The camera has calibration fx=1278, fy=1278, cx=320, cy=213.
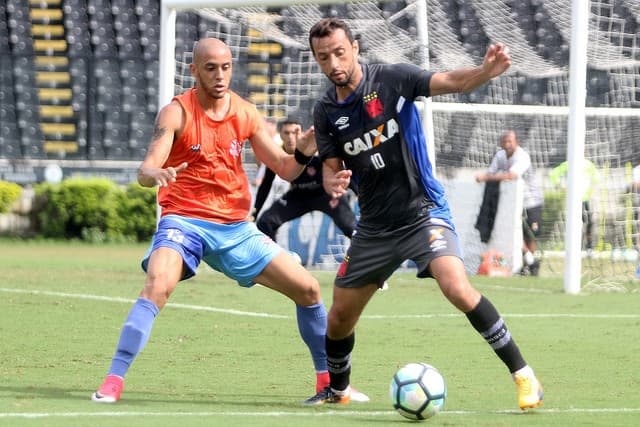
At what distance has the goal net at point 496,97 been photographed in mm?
16391

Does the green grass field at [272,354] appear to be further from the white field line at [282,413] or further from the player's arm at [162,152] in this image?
the player's arm at [162,152]

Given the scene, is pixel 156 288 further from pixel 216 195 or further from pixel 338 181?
pixel 338 181

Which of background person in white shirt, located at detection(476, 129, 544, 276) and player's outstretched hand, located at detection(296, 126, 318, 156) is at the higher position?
player's outstretched hand, located at detection(296, 126, 318, 156)

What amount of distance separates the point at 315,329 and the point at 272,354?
6.45 feet

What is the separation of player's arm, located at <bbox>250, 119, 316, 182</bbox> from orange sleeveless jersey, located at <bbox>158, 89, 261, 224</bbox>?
5.5 inches

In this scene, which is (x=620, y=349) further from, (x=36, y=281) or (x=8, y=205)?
(x=8, y=205)

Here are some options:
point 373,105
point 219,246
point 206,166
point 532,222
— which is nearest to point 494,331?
point 373,105

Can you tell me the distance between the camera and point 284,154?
7.95m

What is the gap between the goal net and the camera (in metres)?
16.4

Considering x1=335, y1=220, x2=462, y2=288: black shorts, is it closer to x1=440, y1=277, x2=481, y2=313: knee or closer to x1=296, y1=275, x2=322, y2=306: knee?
x1=440, y1=277, x2=481, y2=313: knee

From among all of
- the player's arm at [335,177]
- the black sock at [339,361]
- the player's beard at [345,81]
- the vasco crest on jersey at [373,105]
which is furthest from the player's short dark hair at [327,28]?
the black sock at [339,361]

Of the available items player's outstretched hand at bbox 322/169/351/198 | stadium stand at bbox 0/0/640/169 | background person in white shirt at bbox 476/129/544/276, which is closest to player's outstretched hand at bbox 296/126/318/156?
player's outstretched hand at bbox 322/169/351/198

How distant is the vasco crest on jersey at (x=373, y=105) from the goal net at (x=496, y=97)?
865 centimetres

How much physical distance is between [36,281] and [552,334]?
6.85 metres
